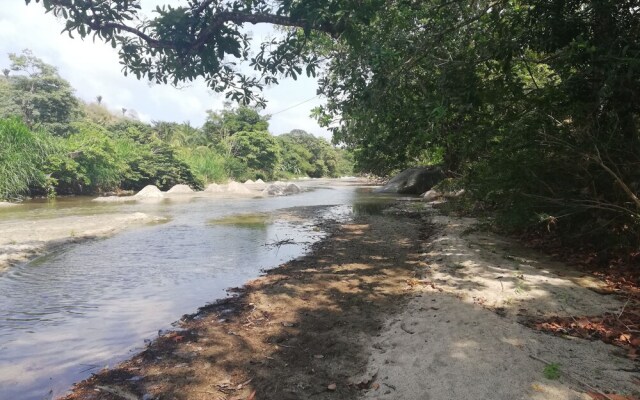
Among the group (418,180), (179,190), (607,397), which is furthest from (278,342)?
(179,190)

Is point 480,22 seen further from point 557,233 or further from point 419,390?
point 419,390

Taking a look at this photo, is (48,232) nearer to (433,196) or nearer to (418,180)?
(433,196)

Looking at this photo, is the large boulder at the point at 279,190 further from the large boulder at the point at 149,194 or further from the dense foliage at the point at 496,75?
the dense foliage at the point at 496,75

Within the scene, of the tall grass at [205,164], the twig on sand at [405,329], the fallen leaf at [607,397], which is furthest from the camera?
the tall grass at [205,164]

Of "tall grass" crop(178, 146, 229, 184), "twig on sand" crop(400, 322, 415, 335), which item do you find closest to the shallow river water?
"twig on sand" crop(400, 322, 415, 335)

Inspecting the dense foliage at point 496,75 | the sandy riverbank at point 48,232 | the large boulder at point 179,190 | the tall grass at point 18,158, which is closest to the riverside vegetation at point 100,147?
the tall grass at point 18,158

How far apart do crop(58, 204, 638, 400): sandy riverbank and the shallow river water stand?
558mm

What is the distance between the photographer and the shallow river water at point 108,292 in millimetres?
4316

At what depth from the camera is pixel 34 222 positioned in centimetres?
1396

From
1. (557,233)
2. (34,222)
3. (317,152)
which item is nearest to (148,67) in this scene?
(557,233)

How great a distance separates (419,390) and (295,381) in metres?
1.17

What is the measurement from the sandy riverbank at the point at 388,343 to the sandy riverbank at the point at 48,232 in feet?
20.5

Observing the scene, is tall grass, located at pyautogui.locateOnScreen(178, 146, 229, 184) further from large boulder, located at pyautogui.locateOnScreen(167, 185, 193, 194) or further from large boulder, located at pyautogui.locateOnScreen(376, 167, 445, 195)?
large boulder, located at pyautogui.locateOnScreen(376, 167, 445, 195)

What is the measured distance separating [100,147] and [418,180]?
73.6ft
